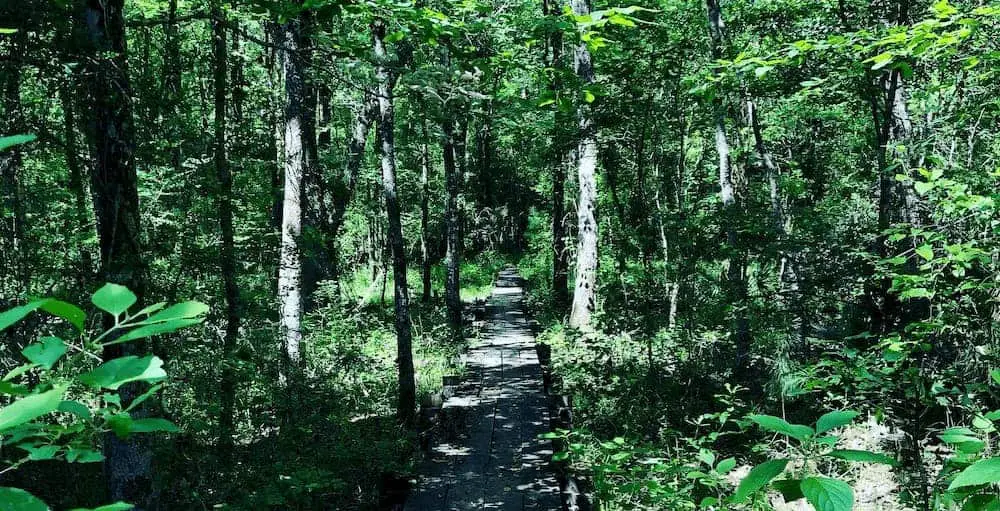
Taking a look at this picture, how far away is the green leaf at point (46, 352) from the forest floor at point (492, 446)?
616cm

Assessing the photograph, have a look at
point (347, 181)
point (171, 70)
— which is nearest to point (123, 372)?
point (171, 70)

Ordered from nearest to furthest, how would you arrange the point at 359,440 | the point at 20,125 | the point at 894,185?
the point at 20,125, the point at 359,440, the point at 894,185

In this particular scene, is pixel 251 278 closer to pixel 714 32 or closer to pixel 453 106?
pixel 453 106

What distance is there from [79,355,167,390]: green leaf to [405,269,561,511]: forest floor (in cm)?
615

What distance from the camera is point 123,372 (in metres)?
0.80

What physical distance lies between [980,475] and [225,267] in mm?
7861

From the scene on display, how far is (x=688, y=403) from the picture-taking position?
9664 mm

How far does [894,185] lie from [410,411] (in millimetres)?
8292

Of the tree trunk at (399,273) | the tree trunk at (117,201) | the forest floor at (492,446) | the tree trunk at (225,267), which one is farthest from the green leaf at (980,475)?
the tree trunk at (399,273)

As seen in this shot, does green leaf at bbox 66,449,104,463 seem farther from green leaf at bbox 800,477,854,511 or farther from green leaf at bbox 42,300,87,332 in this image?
green leaf at bbox 800,477,854,511

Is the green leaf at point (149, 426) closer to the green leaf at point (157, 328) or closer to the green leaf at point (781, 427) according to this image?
the green leaf at point (157, 328)

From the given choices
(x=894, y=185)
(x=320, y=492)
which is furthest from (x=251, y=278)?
(x=894, y=185)

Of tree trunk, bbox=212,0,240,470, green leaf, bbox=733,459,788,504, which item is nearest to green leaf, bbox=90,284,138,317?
green leaf, bbox=733,459,788,504

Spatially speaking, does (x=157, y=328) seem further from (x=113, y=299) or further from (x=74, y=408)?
(x=74, y=408)
